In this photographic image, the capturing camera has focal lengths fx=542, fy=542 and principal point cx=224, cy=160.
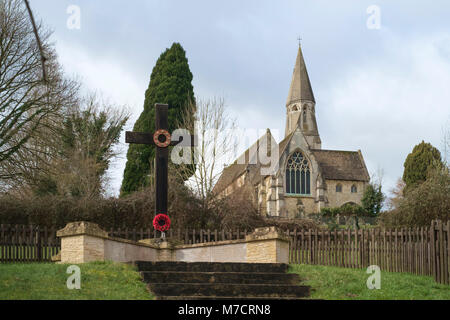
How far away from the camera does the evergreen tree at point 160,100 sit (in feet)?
110

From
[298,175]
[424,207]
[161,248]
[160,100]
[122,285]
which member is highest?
[160,100]

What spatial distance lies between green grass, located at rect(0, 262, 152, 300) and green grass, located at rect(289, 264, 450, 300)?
3.60 metres

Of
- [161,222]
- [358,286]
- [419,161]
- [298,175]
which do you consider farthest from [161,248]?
[298,175]

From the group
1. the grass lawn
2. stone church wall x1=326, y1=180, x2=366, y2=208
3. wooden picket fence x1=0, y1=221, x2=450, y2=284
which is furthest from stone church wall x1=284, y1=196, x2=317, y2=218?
the grass lawn

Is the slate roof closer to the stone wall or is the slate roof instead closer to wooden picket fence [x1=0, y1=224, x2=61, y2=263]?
wooden picket fence [x1=0, y1=224, x2=61, y2=263]

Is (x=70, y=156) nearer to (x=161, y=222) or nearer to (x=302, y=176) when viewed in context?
(x=161, y=222)

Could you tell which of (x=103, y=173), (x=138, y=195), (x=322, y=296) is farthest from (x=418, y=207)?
(x=103, y=173)

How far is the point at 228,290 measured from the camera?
34.9 ft

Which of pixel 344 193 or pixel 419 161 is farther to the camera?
pixel 344 193

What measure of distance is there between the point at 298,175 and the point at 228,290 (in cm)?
4655

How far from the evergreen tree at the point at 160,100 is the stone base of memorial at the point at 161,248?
16577 mm

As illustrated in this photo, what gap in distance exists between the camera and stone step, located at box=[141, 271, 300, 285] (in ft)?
36.7
